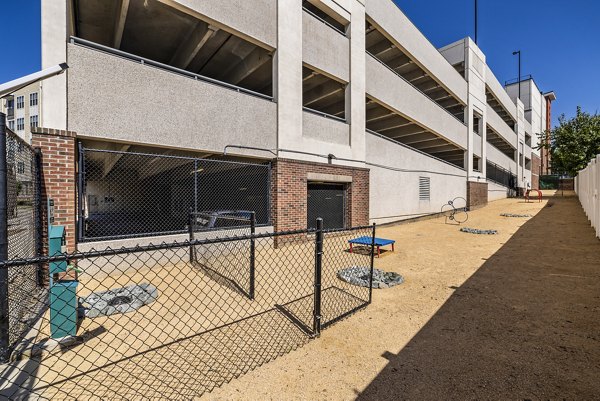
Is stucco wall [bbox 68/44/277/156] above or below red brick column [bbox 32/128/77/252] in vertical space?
above

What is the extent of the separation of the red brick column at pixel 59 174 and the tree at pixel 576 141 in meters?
31.6

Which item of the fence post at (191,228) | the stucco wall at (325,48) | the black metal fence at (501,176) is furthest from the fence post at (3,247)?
the black metal fence at (501,176)

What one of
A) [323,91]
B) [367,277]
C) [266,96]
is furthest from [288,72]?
[367,277]

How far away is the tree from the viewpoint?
2195 cm

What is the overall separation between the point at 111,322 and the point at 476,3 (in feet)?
105

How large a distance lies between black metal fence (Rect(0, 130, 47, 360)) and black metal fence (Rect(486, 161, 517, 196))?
2817 centimetres

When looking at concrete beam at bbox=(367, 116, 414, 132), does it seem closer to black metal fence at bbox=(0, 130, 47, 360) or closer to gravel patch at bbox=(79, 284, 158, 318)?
gravel patch at bbox=(79, 284, 158, 318)

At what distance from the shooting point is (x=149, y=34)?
29.3ft

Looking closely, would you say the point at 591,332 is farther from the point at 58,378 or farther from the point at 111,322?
the point at 111,322

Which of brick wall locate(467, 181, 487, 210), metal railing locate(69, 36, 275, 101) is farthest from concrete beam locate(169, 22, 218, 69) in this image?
brick wall locate(467, 181, 487, 210)

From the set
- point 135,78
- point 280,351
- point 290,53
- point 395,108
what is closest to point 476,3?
point 395,108

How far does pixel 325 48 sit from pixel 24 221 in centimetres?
1001

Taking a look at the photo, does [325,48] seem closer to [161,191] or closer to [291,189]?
[291,189]

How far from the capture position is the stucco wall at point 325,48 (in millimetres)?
9484
